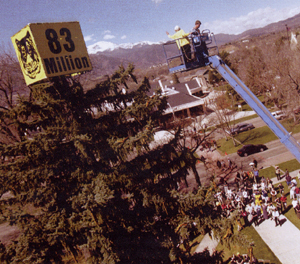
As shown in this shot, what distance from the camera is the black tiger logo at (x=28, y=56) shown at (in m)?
5.98

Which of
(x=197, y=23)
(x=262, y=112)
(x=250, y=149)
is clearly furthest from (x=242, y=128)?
(x=262, y=112)

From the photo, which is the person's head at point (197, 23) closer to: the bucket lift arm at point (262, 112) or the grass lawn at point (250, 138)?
the bucket lift arm at point (262, 112)

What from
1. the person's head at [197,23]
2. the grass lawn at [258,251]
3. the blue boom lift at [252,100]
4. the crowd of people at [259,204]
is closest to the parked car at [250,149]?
the crowd of people at [259,204]

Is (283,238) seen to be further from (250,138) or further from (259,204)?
(250,138)

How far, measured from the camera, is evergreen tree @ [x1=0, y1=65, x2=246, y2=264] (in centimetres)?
570

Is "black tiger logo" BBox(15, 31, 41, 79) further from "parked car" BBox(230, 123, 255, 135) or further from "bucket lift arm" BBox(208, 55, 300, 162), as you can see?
"parked car" BBox(230, 123, 255, 135)

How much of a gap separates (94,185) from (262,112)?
20.9 ft

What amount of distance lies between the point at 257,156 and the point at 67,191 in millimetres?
19649

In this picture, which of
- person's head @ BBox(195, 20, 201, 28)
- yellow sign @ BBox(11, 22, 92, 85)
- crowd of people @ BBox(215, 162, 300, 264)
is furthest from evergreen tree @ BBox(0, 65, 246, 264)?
crowd of people @ BBox(215, 162, 300, 264)

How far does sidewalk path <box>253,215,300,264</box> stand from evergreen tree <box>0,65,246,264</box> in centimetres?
546

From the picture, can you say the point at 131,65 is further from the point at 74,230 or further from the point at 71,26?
the point at 74,230

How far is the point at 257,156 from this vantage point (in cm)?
2153

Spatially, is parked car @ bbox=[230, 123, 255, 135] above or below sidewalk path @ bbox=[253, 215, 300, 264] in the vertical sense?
above

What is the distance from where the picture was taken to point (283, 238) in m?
10.7
